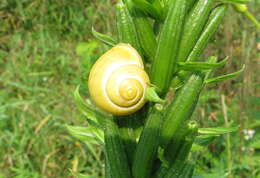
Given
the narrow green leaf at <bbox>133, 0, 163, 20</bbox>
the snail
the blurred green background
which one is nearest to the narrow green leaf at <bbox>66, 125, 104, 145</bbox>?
the snail

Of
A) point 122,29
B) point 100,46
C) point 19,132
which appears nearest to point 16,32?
point 100,46

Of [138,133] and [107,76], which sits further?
[138,133]

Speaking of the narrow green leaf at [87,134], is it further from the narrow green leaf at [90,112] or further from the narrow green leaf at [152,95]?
the narrow green leaf at [152,95]

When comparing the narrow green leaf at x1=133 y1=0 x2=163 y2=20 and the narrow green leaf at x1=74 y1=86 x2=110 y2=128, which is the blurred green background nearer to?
the narrow green leaf at x1=74 y1=86 x2=110 y2=128

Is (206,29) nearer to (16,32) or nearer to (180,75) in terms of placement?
(180,75)

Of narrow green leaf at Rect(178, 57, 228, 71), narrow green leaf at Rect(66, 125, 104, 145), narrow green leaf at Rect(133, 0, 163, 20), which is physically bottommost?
narrow green leaf at Rect(66, 125, 104, 145)

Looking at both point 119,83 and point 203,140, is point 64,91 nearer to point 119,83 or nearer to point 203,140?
point 203,140
